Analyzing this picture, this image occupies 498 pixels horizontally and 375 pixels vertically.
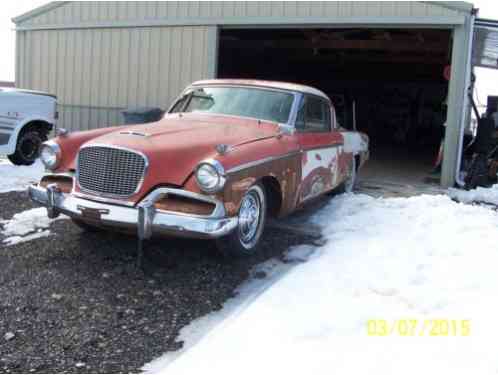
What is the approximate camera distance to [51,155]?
17.6 feet

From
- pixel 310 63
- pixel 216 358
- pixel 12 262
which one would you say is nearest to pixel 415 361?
pixel 216 358

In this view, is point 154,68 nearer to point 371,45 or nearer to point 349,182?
point 349,182

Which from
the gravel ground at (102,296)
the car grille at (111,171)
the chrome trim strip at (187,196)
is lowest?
Answer: the gravel ground at (102,296)

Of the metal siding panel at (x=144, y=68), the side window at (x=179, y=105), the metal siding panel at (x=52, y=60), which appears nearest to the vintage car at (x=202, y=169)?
the side window at (x=179, y=105)

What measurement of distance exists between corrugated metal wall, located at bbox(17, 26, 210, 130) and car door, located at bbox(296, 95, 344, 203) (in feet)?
16.2

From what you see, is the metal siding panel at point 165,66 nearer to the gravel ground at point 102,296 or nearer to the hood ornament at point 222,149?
the gravel ground at point 102,296

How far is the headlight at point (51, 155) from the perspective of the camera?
533cm

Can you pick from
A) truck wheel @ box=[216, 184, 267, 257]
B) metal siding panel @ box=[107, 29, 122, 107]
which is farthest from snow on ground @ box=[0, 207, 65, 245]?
metal siding panel @ box=[107, 29, 122, 107]

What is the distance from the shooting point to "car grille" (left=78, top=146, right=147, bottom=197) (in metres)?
4.62

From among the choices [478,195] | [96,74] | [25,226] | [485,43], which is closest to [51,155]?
[25,226]

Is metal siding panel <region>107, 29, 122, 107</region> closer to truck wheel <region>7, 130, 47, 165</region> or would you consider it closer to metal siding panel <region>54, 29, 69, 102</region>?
metal siding panel <region>54, 29, 69, 102</region>

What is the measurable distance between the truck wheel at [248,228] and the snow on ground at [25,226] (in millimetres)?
2101

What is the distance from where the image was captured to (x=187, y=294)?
4379 mm
